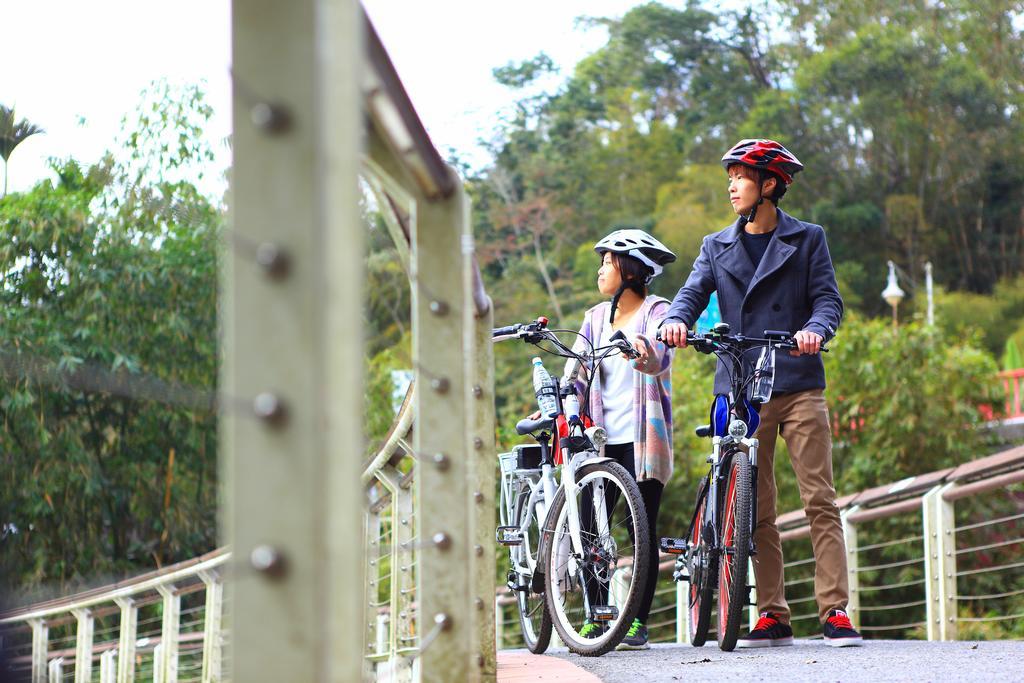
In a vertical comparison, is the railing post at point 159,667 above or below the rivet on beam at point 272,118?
below

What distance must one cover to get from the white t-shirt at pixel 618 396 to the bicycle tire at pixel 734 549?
655 mm

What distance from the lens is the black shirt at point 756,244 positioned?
559cm

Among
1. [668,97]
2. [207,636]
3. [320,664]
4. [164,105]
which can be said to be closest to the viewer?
[320,664]

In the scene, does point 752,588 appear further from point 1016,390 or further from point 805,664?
point 1016,390

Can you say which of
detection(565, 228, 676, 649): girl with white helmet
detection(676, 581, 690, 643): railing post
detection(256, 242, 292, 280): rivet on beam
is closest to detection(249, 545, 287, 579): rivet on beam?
detection(256, 242, 292, 280): rivet on beam

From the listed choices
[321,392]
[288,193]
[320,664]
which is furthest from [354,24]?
[320,664]

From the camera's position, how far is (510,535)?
576 centimetres

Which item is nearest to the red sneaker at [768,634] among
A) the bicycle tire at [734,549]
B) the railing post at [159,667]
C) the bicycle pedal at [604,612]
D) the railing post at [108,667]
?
the bicycle tire at [734,549]

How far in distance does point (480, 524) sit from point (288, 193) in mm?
2212

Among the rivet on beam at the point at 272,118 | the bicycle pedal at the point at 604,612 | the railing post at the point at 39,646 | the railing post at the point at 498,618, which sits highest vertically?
the rivet on beam at the point at 272,118

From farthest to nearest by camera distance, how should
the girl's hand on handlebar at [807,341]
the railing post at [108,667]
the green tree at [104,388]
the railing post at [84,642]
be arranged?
the green tree at [104,388], the railing post at [108,667], the railing post at [84,642], the girl's hand on handlebar at [807,341]

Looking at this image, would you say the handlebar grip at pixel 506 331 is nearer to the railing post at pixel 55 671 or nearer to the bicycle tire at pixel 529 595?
the bicycle tire at pixel 529 595

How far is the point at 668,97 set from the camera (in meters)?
47.7

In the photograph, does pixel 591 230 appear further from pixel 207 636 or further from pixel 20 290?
pixel 207 636
